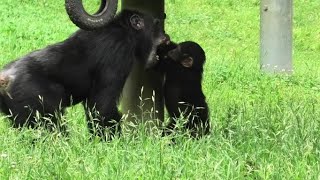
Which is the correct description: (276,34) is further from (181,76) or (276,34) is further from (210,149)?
(210,149)

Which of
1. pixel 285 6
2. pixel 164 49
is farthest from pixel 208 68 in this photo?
pixel 164 49

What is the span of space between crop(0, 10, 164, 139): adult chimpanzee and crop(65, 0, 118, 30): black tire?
15.1 inches

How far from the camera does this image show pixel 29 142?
4418 mm

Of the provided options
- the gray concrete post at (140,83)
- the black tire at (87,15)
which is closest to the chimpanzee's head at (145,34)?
the gray concrete post at (140,83)

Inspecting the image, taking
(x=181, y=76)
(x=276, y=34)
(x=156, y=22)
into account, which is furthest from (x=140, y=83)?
(x=276, y=34)

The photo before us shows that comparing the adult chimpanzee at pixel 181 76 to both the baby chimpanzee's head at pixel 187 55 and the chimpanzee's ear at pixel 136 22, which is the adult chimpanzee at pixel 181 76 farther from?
the chimpanzee's ear at pixel 136 22

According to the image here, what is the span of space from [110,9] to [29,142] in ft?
3.61

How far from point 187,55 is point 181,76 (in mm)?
188

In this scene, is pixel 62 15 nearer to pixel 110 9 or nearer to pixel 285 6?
pixel 285 6

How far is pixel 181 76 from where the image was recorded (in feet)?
18.8

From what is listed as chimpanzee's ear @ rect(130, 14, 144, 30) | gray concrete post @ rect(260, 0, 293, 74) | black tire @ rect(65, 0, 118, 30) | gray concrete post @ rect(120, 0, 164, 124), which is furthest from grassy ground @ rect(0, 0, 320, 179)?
gray concrete post @ rect(260, 0, 293, 74)

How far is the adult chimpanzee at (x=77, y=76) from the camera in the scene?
191 inches

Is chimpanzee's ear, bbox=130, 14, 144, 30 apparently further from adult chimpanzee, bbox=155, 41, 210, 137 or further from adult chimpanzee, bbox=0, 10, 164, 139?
adult chimpanzee, bbox=155, 41, 210, 137

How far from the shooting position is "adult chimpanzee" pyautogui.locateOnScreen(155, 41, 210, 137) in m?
5.68
